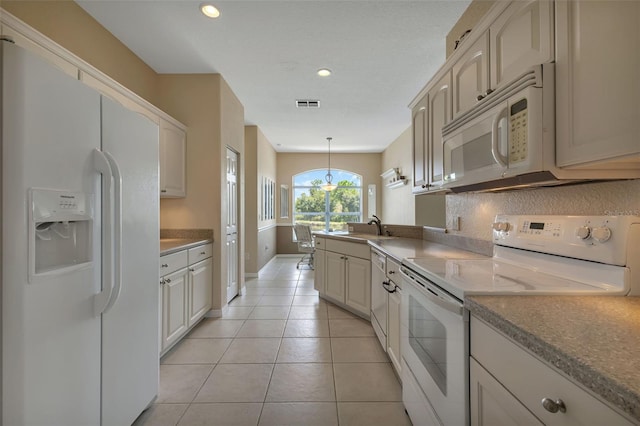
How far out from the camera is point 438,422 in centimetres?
123

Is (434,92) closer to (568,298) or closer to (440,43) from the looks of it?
(440,43)

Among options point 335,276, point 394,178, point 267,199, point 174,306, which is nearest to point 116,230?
point 174,306

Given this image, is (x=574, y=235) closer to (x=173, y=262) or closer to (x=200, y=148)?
(x=173, y=262)

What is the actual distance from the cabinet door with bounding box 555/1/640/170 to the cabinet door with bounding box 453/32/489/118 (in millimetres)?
466

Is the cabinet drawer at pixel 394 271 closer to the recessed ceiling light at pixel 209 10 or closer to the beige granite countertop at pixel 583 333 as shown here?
the beige granite countertop at pixel 583 333

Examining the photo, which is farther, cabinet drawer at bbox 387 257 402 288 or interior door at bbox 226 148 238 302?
interior door at bbox 226 148 238 302

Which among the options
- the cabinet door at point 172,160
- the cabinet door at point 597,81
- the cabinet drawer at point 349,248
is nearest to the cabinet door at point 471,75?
the cabinet door at point 597,81

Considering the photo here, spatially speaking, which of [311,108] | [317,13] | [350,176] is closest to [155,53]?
[317,13]

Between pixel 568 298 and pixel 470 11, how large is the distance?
2235 mm

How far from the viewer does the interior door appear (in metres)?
3.74

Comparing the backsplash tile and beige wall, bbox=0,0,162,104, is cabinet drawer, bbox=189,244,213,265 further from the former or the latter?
the backsplash tile

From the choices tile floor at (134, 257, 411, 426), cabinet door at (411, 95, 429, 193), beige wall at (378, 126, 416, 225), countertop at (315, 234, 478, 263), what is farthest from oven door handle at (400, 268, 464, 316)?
beige wall at (378, 126, 416, 225)

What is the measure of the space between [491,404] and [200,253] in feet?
Result: 8.96

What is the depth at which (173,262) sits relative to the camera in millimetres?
2447
